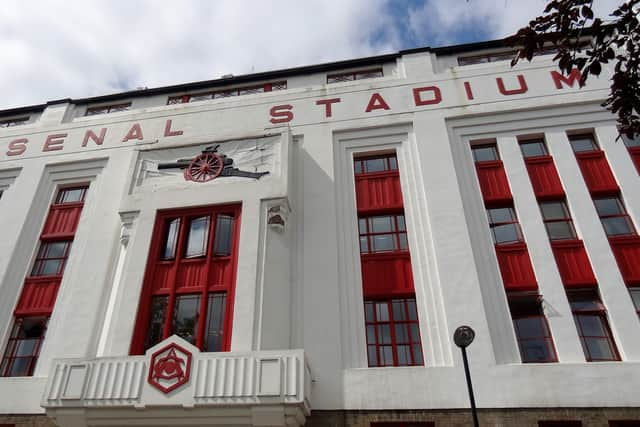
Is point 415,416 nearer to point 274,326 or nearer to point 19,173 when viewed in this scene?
point 274,326

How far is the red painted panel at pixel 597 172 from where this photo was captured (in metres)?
16.9

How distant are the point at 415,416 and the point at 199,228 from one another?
Answer: 968 cm

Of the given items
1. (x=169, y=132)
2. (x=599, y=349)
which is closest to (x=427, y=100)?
(x=599, y=349)

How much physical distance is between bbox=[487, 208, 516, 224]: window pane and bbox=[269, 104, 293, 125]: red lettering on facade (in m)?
9.55

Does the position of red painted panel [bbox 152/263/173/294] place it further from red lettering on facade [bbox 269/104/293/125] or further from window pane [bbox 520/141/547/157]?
window pane [bbox 520/141/547/157]

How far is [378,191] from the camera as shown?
18500 mm

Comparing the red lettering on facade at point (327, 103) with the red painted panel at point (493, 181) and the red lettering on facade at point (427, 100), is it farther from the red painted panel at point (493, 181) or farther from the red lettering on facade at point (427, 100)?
the red painted panel at point (493, 181)

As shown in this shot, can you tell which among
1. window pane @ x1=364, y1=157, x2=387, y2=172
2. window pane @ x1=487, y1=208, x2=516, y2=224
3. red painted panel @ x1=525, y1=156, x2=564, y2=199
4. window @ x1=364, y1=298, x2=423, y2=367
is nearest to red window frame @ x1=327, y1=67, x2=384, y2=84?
window pane @ x1=364, y1=157, x2=387, y2=172

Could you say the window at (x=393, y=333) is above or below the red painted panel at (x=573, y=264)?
below

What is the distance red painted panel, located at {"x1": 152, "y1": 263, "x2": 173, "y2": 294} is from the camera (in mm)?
16125

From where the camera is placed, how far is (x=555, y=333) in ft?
46.7

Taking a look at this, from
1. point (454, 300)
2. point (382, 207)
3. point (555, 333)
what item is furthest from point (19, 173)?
point (555, 333)

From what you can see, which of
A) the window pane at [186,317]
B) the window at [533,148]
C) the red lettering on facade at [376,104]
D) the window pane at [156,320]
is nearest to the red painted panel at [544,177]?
the window at [533,148]

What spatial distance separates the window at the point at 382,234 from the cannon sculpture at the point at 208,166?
4.35 m
